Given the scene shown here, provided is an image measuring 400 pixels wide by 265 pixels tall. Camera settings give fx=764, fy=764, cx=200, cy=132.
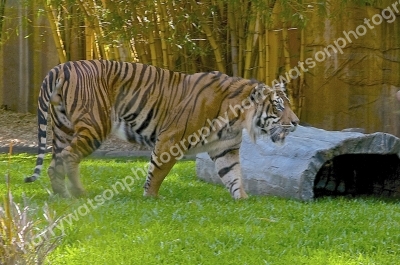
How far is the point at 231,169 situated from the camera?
7090mm

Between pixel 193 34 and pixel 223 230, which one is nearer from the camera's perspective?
pixel 223 230

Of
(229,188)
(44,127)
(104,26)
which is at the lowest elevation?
(229,188)

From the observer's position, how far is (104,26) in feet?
34.8

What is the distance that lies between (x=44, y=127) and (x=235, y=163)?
1.77 metres

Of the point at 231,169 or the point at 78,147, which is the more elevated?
the point at 78,147

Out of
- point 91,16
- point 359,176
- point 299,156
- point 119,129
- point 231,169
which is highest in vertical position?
point 91,16

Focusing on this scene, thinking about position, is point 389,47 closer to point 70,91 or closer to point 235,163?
point 235,163

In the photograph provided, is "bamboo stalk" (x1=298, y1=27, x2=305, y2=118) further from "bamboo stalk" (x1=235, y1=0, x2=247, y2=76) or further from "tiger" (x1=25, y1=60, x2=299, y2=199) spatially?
"tiger" (x1=25, y1=60, x2=299, y2=199)

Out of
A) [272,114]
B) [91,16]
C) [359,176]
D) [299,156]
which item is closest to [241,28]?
[91,16]

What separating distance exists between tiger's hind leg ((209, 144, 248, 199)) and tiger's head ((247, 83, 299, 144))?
0.31 meters

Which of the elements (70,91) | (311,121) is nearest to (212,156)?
(70,91)

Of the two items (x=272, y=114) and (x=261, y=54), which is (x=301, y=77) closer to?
(x=261, y=54)

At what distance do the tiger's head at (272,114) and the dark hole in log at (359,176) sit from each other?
2.42 ft

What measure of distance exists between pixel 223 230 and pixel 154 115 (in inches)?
84.0
